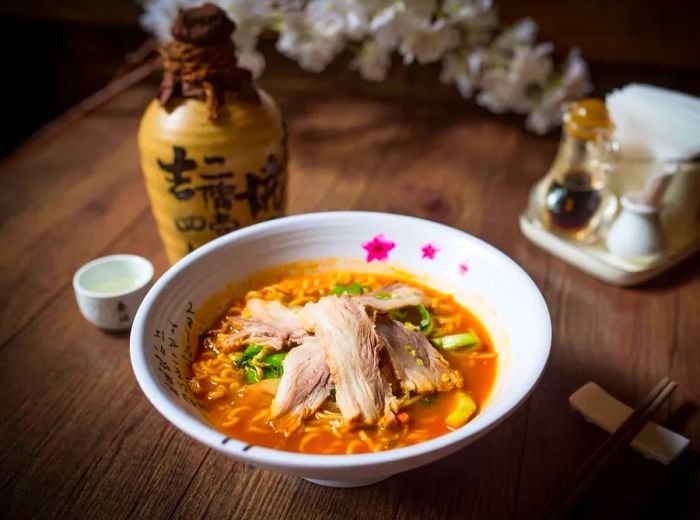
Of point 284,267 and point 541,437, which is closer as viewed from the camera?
point 541,437

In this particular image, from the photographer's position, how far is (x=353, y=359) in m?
1.22

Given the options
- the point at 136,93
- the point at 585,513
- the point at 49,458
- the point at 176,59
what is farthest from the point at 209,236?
the point at 136,93

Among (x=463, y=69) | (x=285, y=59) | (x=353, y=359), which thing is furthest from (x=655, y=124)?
(x=285, y=59)

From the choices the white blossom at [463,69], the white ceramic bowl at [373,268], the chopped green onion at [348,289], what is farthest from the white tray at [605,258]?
the white blossom at [463,69]

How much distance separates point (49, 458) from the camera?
129cm

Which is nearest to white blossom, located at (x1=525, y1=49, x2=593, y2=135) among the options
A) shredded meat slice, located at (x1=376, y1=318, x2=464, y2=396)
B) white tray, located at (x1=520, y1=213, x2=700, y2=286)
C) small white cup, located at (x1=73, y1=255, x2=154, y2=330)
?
white tray, located at (x1=520, y1=213, x2=700, y2=286)

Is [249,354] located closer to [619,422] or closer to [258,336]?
[258,336]

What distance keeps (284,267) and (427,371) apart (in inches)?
18.4

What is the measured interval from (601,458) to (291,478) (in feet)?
1.95

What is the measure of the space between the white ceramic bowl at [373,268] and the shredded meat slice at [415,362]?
0.10m

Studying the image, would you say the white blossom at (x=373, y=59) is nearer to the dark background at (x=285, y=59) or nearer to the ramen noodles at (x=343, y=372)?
the dark background at (x=285, y=59)

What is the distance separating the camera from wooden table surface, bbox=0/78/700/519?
121cm

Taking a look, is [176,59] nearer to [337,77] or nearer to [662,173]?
[662,173]

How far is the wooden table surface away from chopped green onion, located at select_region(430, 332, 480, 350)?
7.6 inches
